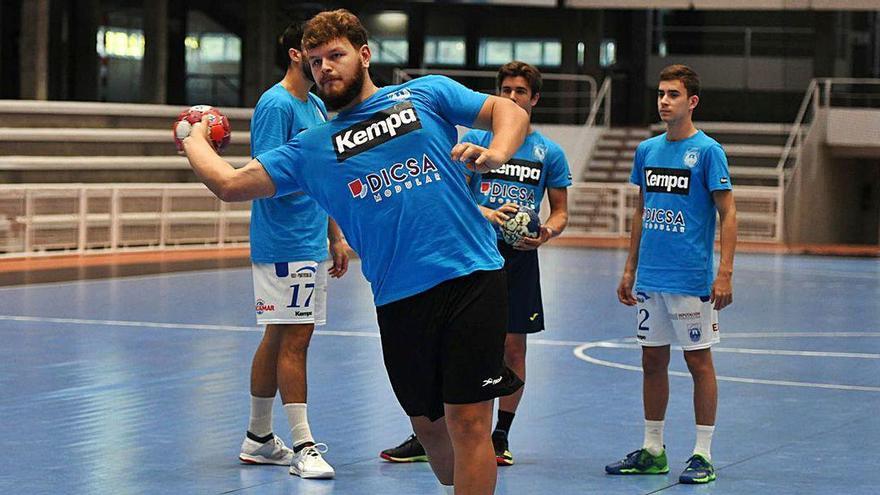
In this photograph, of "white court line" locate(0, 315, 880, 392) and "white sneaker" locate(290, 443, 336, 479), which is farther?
"white court line" locate(0, 315, 880, 392)

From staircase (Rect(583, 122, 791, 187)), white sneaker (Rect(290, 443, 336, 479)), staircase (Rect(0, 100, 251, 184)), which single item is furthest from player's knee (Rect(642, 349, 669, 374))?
staircase (Rect(583, 122, 791, 187))

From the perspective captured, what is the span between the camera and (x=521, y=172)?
7.18m

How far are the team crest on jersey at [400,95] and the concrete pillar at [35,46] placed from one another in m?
22.4

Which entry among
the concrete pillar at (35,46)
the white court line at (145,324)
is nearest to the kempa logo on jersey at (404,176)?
the white court line at (145,324)

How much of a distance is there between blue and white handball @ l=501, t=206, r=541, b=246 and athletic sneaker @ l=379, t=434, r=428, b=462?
5.58ft

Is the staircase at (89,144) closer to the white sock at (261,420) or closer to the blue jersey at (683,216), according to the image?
the white sock at (261,420)

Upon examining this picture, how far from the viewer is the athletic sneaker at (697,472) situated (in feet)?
21.3

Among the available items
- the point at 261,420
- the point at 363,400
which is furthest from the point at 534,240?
the point at 363,400

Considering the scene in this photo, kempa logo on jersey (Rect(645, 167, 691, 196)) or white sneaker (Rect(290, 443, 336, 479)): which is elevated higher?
kempa logo on jersey (Rect(645, 167, 691, 196))

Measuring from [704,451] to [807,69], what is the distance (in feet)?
89.6

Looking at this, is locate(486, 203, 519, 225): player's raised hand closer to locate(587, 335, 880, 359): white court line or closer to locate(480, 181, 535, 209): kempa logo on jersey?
A: locate(480, 181, 535, 209): kempa logo on jersey

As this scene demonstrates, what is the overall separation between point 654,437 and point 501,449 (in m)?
0.74

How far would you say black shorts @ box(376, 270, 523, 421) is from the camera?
181 inches

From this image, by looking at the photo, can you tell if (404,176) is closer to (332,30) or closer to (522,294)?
(332,30)
